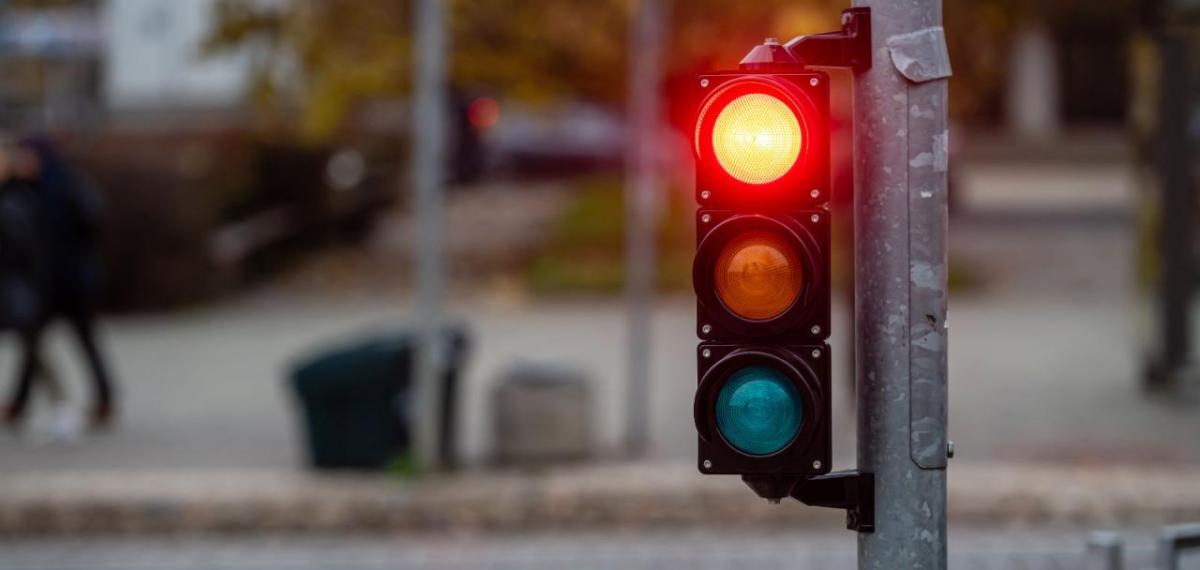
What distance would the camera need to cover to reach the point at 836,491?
3.64 meters

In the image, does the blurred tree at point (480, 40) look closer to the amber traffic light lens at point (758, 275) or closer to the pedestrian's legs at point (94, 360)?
the pedestrian's legs at point (94, 360)

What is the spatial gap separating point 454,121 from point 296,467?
65.3 feet

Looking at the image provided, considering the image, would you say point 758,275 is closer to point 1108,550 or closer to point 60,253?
point 1108,550

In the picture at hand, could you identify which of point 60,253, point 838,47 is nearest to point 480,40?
Answer: point 60,253

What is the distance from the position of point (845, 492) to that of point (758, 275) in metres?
0.47

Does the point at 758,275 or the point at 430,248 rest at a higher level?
the point at 758,275

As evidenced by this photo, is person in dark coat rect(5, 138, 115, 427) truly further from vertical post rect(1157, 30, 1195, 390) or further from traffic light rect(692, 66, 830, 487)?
traffic light rect(692, 66, 830, 487)

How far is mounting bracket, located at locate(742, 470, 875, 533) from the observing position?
3627 mm

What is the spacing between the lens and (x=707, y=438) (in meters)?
3.59

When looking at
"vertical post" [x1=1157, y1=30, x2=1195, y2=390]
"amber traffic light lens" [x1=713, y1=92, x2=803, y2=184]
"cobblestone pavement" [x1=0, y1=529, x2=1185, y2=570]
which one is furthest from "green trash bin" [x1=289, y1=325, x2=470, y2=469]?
"amber traffic light lens" [x1=713, y1=92, x2=803, y2=184]

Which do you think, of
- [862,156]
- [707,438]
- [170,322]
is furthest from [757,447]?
[170,322]

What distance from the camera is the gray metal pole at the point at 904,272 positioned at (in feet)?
11.7

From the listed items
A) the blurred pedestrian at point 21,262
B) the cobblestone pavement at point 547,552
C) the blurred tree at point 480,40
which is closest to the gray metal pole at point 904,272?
the cobblestone pavement at point 547,552

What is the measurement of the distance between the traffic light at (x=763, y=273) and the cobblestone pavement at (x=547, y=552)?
4.83 meters
